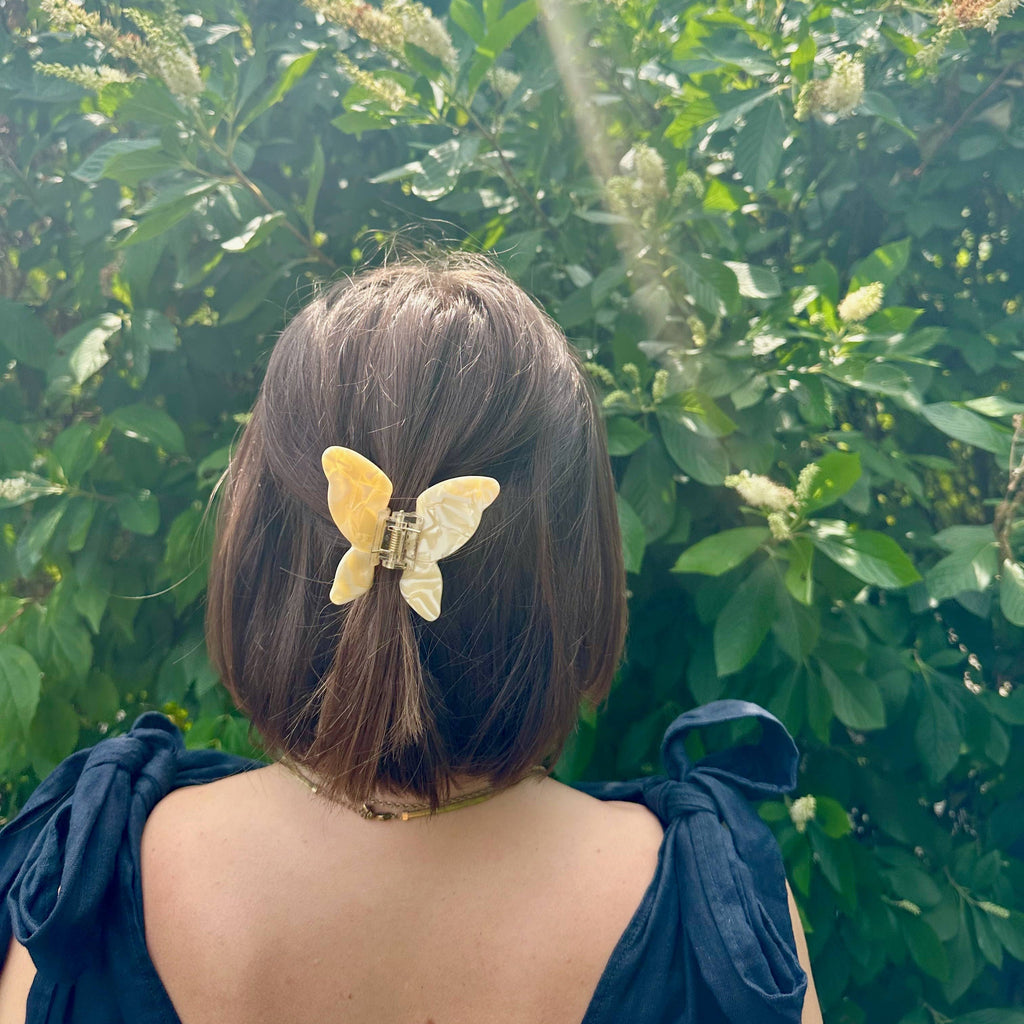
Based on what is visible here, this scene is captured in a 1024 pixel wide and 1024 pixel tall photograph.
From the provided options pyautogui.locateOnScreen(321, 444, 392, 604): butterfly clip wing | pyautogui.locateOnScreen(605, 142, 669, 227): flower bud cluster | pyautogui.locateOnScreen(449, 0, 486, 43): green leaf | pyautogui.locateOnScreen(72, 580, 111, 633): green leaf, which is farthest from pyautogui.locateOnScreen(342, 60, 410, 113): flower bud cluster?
pyautogui.locateOnScreen(72, 580, 111, 633): green leaf

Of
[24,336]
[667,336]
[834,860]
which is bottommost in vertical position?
[834,860]

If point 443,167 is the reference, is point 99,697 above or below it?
below

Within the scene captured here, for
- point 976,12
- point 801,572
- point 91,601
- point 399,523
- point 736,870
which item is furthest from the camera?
point 91,601

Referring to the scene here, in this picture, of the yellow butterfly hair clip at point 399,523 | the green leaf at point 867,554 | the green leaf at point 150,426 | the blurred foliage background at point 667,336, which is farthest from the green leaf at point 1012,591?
the green leaf at point 150,426

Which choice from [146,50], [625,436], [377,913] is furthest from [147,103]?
[377,913]

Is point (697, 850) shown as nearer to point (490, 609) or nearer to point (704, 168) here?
point (490, 609)

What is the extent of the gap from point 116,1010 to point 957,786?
1613mm

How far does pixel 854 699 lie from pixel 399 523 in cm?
93

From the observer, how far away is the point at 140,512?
4.96ft

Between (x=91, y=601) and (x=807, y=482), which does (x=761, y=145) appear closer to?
(x=807, y=482)

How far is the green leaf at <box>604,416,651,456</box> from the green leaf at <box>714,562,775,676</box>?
282 mm

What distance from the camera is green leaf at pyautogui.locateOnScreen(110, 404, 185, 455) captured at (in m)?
1.49

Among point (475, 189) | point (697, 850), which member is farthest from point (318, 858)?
point (475, 189)

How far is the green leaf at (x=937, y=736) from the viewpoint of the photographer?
4.87 feet
